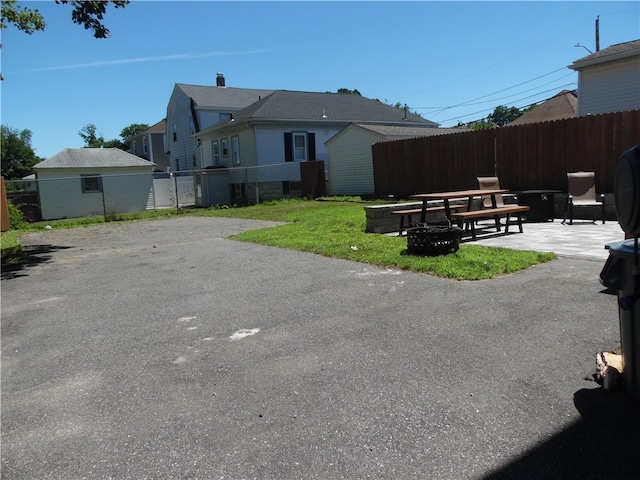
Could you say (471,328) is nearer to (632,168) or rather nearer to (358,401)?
(358,401)

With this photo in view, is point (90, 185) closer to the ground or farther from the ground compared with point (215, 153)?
closer to the ground

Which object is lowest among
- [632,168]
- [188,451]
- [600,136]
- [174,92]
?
[188,451]

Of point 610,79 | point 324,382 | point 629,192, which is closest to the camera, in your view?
point 629,192

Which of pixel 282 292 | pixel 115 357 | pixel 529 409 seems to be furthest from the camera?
pixel 282 292

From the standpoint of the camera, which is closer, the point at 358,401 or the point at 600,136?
the point at 358,401

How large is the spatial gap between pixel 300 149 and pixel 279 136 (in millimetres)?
1574

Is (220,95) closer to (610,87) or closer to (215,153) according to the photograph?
(215,153)

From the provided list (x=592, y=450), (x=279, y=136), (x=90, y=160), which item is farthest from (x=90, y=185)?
(x=592, y=450)

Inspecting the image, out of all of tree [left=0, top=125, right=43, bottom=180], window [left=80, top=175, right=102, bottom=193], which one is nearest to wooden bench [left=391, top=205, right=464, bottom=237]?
window [left=80, top=175, right=102, bottom=193]

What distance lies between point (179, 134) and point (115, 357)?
118ft

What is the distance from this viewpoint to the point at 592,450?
8.04 feet

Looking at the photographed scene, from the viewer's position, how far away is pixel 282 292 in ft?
20.0

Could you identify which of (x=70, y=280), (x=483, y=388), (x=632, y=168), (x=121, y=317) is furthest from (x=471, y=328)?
(x=70, y=280)

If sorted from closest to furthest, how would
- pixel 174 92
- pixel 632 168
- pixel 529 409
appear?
pixel 632 168 → pixel 529 409 → pixel 174 92
